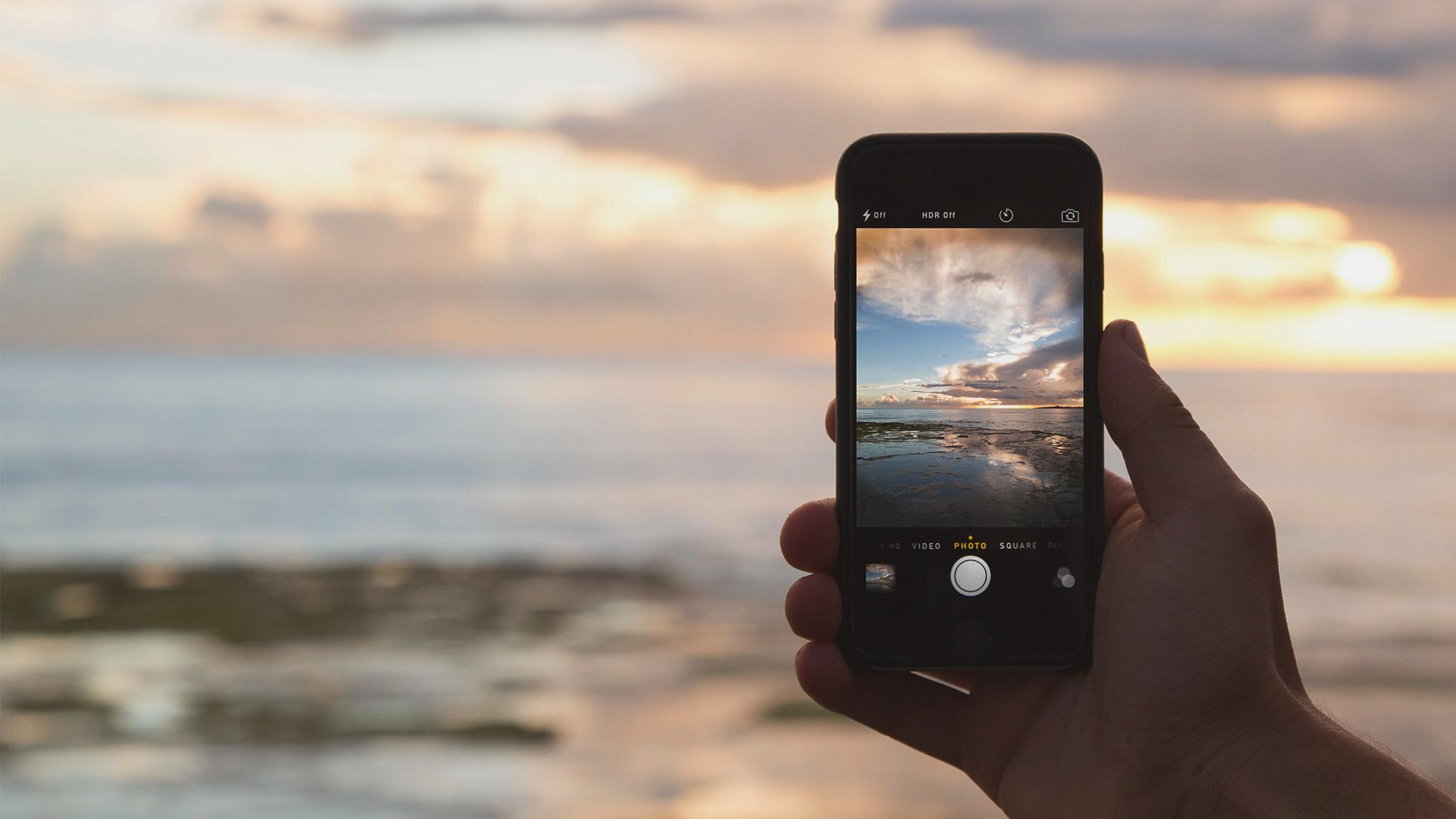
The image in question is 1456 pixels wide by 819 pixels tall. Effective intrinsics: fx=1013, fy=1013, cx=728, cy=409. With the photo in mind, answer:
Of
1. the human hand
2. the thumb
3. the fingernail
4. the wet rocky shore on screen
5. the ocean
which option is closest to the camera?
the human hand

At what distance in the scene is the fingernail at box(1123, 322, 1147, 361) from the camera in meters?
2.40

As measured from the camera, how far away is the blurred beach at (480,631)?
271 inches

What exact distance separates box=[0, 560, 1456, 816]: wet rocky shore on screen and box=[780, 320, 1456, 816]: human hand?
4.34 metres

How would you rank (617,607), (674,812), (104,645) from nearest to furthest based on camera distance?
(674,812) < (104,645) < (617,607)

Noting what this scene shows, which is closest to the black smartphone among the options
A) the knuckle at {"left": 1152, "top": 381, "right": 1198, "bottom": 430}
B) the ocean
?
the knuckle at {"left": 1152, "top": 381, "right": 1198, "bottom": 430}

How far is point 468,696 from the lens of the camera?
337 inches

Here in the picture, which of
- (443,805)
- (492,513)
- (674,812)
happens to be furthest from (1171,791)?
(492,513)

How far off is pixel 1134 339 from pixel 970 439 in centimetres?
45

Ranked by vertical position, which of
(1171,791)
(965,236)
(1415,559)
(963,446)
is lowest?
(1415,559)

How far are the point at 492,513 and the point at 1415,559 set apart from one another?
620 inches

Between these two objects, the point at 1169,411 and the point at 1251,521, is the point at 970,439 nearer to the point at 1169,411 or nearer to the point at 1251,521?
the point at 1169,411

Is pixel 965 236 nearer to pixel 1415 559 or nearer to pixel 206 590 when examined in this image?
pixel 206 590

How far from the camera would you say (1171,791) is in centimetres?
217

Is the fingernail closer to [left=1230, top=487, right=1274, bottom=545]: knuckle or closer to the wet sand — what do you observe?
the wet sand
